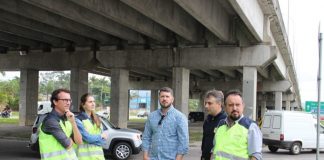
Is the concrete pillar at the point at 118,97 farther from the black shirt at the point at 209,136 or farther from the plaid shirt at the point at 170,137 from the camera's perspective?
the black shirt at the point at 209,136

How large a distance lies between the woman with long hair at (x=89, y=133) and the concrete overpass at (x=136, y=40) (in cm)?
1056

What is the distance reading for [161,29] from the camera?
25.7 m

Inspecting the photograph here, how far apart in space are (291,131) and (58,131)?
18634mm

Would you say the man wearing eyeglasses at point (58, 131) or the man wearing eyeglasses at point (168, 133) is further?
the man wearing eyeglasses at point (168, 133)

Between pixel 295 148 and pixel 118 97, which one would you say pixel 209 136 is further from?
pixel 118 97

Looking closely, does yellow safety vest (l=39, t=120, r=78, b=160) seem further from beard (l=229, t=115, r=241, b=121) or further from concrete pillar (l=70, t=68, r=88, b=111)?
concrete pillar (l=70, t=68, r=88, b=111)

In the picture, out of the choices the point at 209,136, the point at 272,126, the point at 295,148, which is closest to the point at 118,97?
the point at 272,126

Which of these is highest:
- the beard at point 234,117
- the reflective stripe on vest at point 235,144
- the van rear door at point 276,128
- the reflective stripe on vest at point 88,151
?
the beard at point 234,117

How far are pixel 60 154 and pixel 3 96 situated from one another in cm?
8010

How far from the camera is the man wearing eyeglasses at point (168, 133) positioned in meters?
5.88

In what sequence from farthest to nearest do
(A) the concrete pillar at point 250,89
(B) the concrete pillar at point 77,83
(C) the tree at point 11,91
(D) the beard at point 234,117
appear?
(C) the tree at point 11,91 → (B) the concrete pillar at point 77,83 → (A) the concrete pillar at point 250,89 → (D) the beard at point 234,117

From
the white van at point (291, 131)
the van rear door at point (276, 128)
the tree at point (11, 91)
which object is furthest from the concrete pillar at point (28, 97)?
the tree at point (11, 91)

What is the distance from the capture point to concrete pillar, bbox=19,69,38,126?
36.2 meters

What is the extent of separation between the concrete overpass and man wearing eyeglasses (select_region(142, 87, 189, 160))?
10.8 meters
